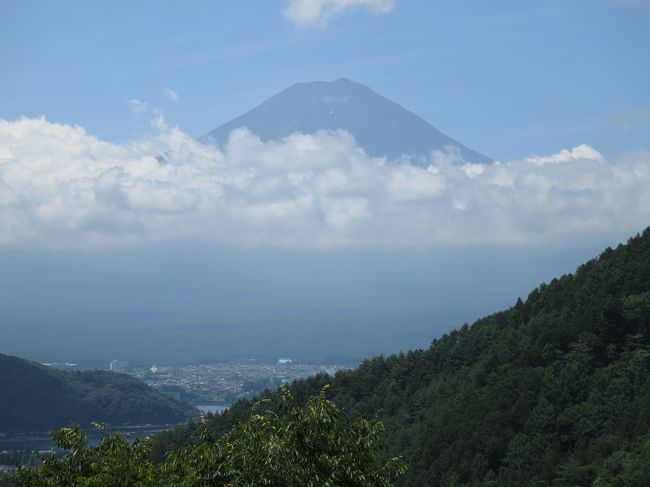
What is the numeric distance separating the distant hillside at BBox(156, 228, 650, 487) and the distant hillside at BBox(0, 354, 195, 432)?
5180 centimetres

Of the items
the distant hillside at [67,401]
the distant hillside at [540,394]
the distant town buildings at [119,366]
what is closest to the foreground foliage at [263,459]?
the distant hillside at [540,394]

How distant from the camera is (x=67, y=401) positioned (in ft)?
346

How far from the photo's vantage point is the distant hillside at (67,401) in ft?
332

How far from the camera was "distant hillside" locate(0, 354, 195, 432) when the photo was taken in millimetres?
101188

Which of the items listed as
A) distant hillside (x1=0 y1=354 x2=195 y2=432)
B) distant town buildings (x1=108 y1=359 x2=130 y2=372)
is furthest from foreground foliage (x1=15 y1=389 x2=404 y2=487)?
distant town buildings (x1=108 y1=359 x2=130 y2=372)

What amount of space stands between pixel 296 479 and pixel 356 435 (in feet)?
4.47

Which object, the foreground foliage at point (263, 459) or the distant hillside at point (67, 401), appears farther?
the distant hillside at point (67, 401)

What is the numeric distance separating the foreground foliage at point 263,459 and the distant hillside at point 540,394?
1463cm

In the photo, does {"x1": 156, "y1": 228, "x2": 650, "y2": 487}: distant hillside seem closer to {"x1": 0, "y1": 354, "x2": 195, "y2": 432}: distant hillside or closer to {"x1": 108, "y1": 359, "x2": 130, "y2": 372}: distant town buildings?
{"x1": 0, "y1": 354, "x2": 195, "y2": 432}: distant hillside

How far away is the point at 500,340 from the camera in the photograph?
47.4 meters

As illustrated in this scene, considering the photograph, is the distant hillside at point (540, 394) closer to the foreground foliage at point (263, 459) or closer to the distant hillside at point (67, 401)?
the foreground foliage at point (263, 459)

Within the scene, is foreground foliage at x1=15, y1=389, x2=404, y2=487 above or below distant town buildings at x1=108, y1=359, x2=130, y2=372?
below

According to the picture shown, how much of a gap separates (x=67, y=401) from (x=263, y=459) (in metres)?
96.9

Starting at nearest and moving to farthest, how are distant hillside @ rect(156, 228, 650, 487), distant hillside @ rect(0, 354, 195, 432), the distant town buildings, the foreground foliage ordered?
the foreground foliage, distant hillside @ rect(156, 228, 650, 487), distant hillside @ rect(0, 354, 195, 432), the distant town buildings
